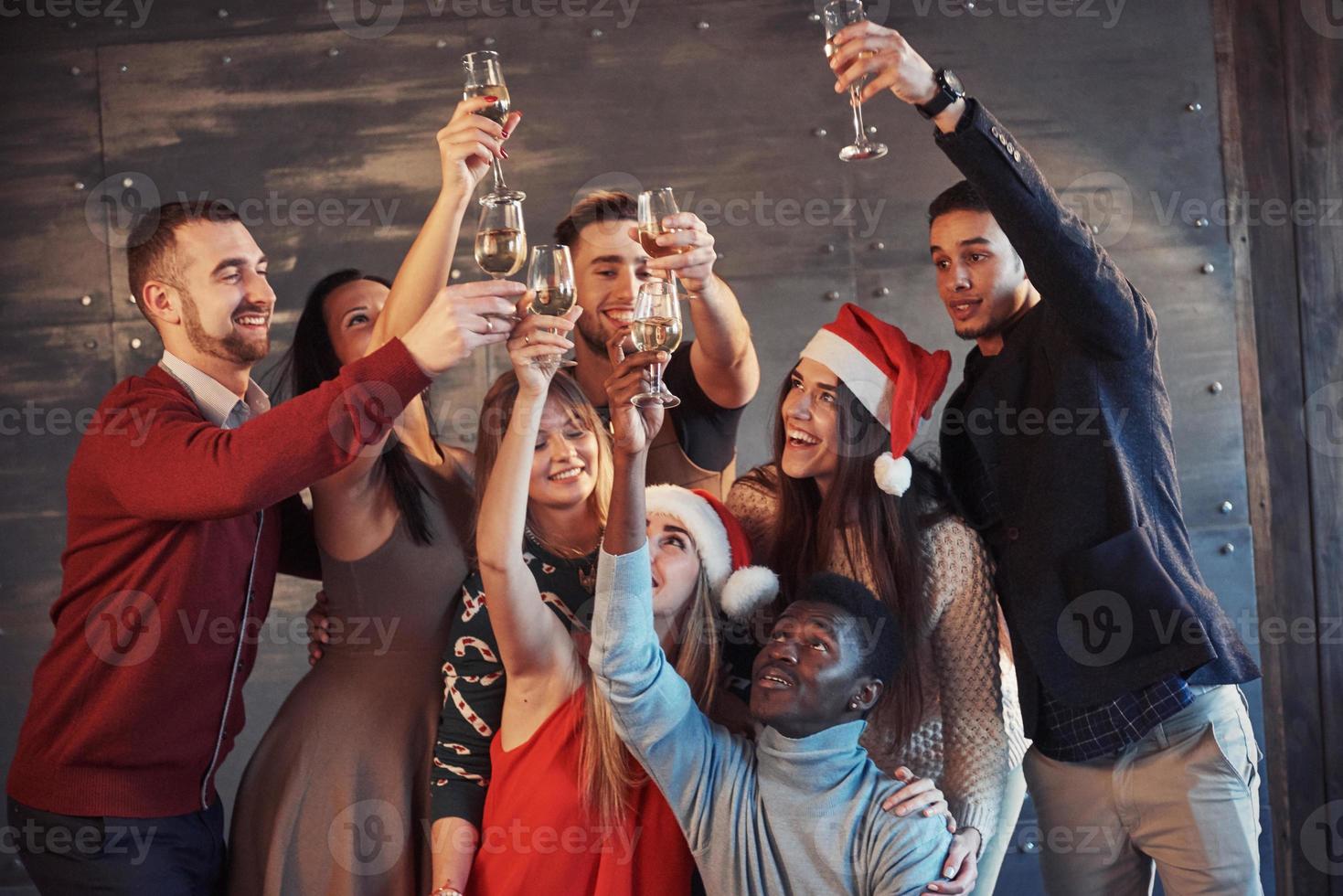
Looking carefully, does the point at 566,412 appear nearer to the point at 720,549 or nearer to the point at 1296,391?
the point at 720,549

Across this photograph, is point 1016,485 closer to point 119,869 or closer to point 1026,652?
point 1026,652

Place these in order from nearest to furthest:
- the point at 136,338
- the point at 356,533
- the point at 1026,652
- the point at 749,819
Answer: the point at 749,819 → the point at 1026,652 → the point at 356,533 → the point at 136,338

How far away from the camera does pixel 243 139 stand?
167 inches

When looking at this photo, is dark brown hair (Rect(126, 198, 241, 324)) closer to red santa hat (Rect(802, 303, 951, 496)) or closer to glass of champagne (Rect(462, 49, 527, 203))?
glass of champagne (Rect(462, 49, 527, 203))

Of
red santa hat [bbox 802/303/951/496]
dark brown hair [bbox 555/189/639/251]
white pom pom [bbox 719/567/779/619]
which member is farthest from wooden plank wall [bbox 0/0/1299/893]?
white pom pom [bbox 719/567/779/619]

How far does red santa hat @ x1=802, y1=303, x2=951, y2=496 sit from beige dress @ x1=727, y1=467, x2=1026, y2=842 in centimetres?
Answer: 17

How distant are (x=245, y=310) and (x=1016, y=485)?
149cm

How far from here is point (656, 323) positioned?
2.03 meters

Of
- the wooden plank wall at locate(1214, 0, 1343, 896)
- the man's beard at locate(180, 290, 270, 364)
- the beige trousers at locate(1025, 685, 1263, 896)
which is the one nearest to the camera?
the beige trousers at locate(1025, 685, 1263, 896)

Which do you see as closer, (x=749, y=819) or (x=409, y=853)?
(x=749, y=819)

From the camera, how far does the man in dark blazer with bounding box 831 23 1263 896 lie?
2.17m

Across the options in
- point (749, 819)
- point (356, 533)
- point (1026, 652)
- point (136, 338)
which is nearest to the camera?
point (749, 819)

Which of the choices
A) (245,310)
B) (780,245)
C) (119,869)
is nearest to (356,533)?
(245,310)

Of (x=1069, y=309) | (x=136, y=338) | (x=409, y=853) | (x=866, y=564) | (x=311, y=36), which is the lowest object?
(x=409, y=853)
